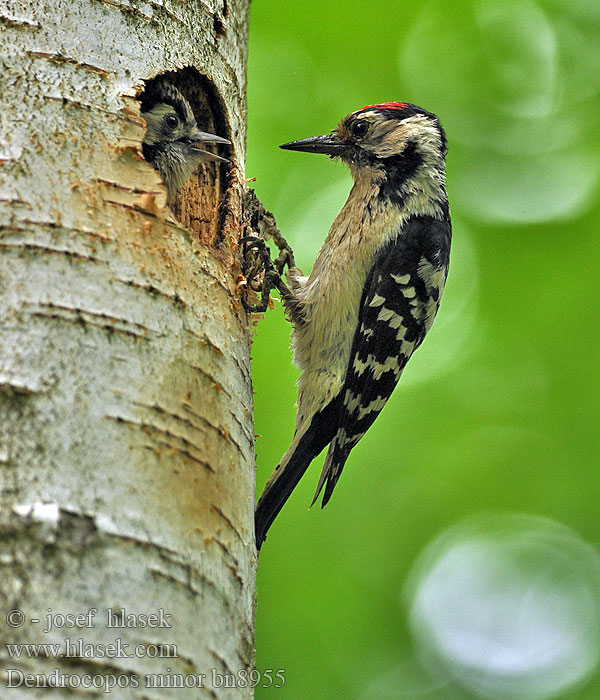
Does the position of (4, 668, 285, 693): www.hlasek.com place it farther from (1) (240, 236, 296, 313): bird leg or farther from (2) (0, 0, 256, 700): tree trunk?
(1) (240, 236, 296, 313): bird leg

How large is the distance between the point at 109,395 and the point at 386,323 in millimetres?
2550

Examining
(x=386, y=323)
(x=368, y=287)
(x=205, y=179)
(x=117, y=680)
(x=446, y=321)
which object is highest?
(x=446, y=321)

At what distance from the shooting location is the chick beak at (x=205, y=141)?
3.14 m

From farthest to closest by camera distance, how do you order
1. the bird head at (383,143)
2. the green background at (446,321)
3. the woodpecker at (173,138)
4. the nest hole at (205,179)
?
the green background at (446,321), the bird head at (383,143), the woodpecker at (173,138), the nest hole at (205,179)

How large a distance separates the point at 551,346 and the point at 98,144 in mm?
3298

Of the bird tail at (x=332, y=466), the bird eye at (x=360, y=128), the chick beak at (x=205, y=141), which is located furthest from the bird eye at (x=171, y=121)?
the bird tail at (x=332, y=466)

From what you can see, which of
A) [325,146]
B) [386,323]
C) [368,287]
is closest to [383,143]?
[325,146]

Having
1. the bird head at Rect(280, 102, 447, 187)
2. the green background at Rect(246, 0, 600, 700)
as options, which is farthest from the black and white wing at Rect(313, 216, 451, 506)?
the green background at Rect(246, 0, 600, 700)

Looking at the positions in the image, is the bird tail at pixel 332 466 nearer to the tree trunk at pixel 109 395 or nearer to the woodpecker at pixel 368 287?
the woodpecker at pixel 368 287

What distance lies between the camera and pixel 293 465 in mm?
3732

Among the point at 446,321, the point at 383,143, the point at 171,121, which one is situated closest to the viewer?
the point at 171,121

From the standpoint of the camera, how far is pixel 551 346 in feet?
15.8

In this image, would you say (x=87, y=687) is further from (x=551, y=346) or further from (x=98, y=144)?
(x=551, y=346)

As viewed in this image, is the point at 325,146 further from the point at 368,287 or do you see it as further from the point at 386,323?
the point at 386,323
